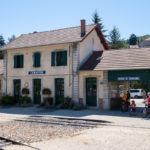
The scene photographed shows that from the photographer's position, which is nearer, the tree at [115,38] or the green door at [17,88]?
the green door at [17,88]

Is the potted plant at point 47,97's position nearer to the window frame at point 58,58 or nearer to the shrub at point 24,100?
the shrub at point 24,100

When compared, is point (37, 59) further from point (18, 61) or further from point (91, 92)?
point (91, 92)

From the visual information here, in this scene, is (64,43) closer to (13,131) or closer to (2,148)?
(13,131)

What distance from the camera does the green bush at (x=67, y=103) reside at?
19.2 meters

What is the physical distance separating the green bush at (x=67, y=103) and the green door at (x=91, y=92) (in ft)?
4.54

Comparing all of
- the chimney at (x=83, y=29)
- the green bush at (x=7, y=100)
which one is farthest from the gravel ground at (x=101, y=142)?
the green bush at (x=7, y=100)

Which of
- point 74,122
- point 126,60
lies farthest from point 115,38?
point 74,122

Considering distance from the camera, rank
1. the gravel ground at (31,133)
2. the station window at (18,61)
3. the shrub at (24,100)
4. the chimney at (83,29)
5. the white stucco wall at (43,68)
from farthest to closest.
→ 1. the station window at (18,61)
2. the shrub at (24,100)
3. the chimney at (83,29)
4. the white stucco wall at (43,68)
5. the gravel ground at (31,133)

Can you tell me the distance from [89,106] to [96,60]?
3.79 m

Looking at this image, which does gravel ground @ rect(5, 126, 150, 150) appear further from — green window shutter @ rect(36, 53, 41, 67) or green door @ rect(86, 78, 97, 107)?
green window shutter @ rect(36, 53, 41, 67)

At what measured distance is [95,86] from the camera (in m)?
19.3

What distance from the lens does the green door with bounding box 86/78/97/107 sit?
63.3 ft

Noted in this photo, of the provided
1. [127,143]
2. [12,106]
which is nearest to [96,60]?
[12,106]

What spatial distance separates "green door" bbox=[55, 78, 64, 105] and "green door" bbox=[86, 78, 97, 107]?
7.47 feet
